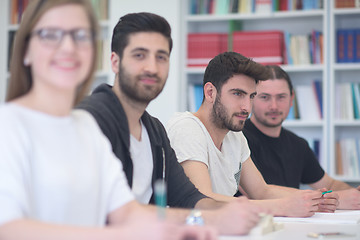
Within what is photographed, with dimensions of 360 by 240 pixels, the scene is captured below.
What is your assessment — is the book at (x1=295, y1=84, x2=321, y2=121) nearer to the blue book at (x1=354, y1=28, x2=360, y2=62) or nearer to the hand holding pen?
the blue book at (x1=354, y1=28, x2=360, y2=62)

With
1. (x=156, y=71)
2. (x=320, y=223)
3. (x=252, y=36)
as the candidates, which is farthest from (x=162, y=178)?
(x=252, y=36)

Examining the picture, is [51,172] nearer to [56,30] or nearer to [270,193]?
[56,30]

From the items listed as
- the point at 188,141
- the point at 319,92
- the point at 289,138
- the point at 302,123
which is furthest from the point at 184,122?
the point at 319,92

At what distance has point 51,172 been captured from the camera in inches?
37.2

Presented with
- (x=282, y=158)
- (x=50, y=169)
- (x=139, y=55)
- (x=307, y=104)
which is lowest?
(x=282, y=158)

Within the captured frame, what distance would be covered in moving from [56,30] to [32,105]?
0.15 meters

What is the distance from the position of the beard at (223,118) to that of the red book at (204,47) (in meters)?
1.75

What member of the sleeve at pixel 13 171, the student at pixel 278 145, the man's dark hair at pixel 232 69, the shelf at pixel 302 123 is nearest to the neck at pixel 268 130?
the student at pixel 278 145

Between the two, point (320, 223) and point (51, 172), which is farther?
point (320, 223)

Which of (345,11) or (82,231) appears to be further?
(345,11)

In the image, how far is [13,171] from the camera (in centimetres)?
89

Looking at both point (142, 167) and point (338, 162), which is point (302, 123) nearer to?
point (338, 162)

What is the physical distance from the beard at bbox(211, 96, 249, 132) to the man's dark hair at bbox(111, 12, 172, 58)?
0.71m

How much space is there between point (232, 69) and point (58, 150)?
4.88 ft
